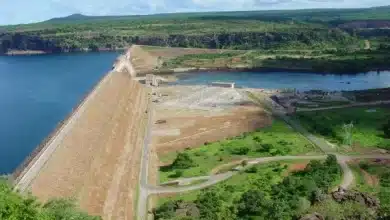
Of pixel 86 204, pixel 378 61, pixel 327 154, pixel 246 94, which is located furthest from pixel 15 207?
pixel 378 61

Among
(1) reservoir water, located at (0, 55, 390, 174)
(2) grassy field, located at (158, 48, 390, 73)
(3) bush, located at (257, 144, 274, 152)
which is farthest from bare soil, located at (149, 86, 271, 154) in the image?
(2) grassy field, located at (158, 48, 390, 73)

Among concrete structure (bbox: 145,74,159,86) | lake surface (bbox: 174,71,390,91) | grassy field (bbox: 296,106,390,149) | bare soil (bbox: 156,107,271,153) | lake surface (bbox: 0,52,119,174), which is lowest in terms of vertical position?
lake surface (bbox: 174,71,390,91)

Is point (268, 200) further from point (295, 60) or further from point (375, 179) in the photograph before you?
point (295, 60)

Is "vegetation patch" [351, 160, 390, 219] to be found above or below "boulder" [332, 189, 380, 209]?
below

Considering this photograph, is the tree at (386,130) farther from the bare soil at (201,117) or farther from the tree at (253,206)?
the tree at (253,206)

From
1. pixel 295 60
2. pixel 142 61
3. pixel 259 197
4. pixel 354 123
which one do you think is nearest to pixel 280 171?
pixel 259 197

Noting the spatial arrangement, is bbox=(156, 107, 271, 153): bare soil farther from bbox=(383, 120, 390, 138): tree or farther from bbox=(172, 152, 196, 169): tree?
bbox=(383, 120, 390, 138): tree

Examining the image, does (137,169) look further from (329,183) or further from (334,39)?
(334,39)
